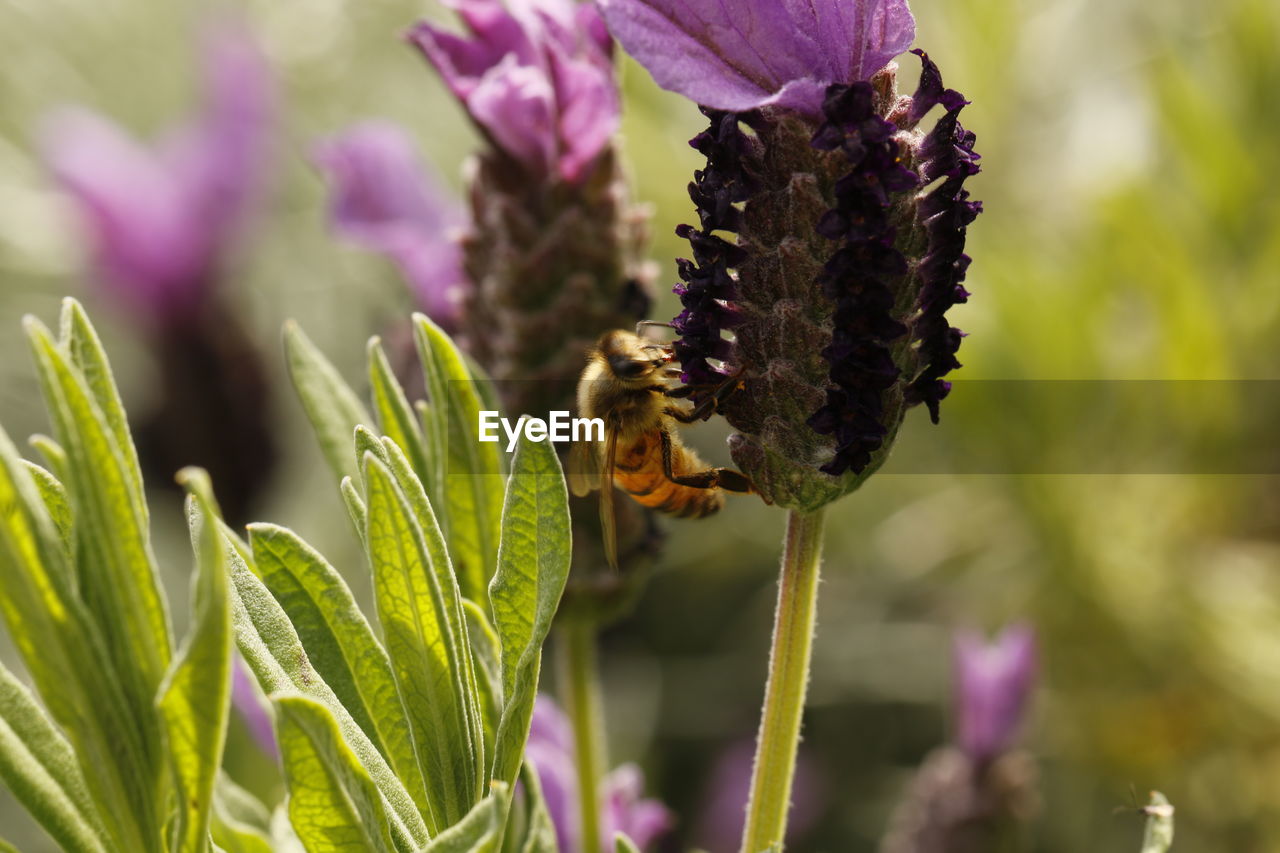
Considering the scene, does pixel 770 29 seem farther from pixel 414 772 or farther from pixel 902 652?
pixel 902 652

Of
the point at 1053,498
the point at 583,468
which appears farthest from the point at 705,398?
the point at 1053,498

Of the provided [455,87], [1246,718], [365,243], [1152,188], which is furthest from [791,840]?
[455,87]

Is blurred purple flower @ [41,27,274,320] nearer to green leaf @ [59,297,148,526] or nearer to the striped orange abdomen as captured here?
the striped orange abdomen

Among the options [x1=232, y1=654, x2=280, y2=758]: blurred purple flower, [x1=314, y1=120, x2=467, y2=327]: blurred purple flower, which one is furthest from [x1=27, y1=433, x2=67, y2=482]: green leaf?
[x1=314, y1=120, x2=467, y2=327]: blurred purple flower

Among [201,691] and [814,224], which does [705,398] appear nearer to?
[814,224]

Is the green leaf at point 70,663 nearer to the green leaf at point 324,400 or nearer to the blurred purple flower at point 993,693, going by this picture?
the green leaf at point 324,400

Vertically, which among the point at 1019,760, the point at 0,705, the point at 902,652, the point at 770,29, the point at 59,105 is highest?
the point at 59,105
